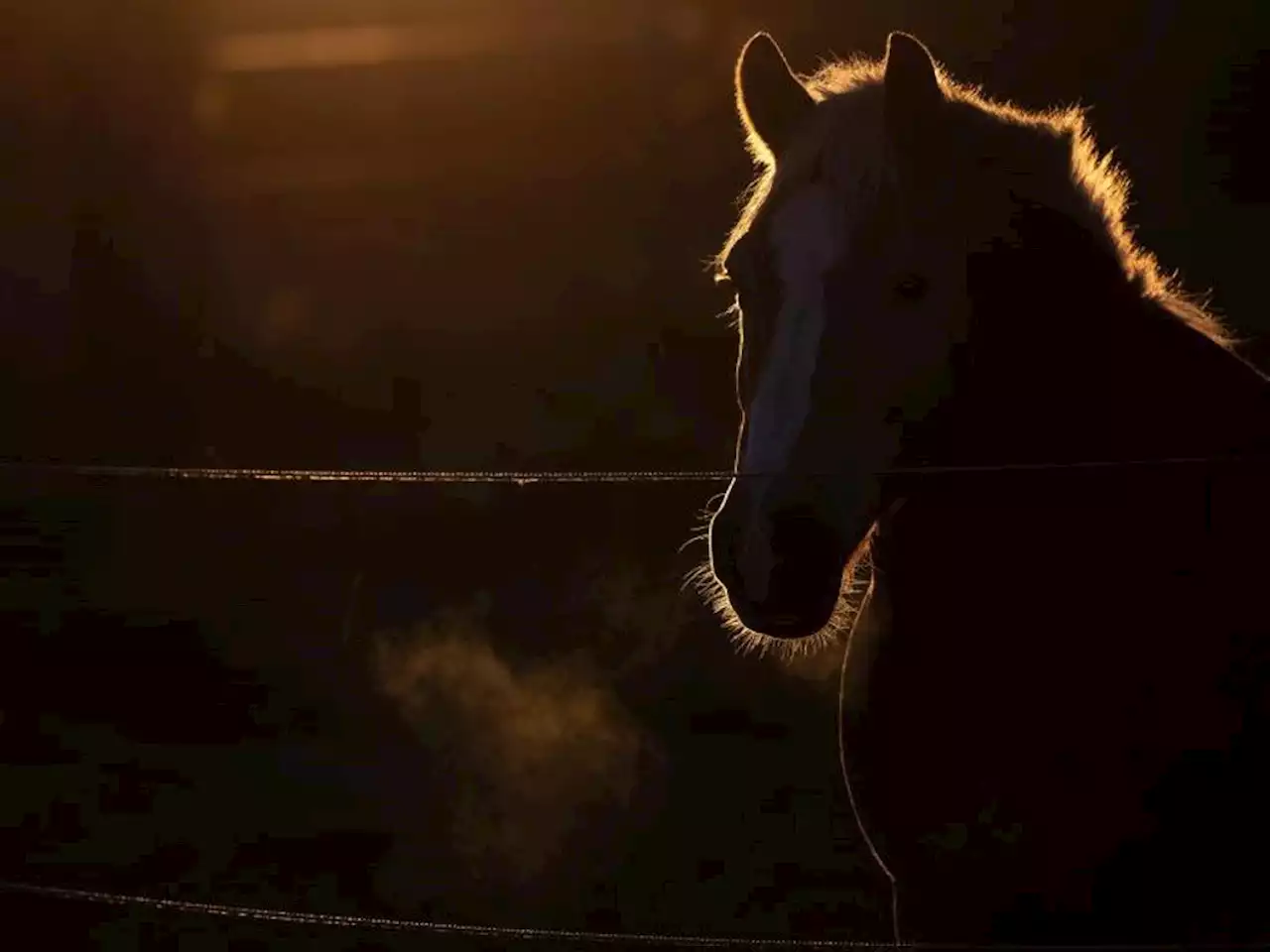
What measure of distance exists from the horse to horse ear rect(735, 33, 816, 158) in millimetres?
152

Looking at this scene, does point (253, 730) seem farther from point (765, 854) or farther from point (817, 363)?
point (817, 363)

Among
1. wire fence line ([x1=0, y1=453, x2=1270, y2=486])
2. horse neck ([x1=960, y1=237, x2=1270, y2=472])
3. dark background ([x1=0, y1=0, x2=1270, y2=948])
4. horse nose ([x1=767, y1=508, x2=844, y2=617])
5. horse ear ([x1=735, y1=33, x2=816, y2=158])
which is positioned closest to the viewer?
Result: wire fence line ([x1=0, y1=453, x2=1270, y2=486])

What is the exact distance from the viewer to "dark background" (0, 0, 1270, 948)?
254 cm

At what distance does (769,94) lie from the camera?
170 centimetres

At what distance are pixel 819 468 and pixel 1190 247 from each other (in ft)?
5.41

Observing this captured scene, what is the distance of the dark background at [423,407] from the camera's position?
2.54 m

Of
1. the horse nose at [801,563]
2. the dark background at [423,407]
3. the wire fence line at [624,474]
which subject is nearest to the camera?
the wire fence line at [624,474]

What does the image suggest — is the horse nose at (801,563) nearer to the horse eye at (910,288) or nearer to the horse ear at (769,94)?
the horse eye at (910,288)

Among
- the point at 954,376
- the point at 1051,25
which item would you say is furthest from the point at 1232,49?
the point at 954,376

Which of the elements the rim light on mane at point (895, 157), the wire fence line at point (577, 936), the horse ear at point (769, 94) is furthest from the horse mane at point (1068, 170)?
the wire fence line at point (577, 936)

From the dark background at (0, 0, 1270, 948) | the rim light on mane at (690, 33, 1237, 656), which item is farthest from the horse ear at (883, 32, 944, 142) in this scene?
the dark background at (0, 0, 1270, 948)

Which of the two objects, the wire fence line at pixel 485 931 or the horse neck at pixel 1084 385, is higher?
the horse neck at pixel 1084 385

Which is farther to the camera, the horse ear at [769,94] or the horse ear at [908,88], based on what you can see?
A: the horse ear at [769,94]

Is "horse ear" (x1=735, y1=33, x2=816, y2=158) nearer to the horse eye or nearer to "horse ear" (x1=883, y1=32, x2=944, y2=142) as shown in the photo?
"horse ear" (x1=883, y1=32, x2=944, y2=142)
